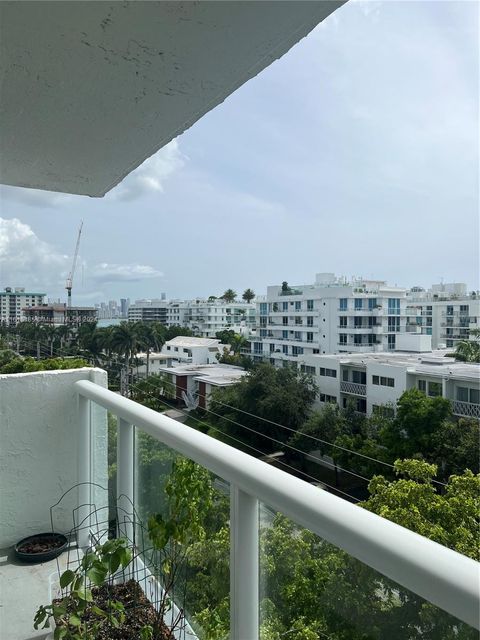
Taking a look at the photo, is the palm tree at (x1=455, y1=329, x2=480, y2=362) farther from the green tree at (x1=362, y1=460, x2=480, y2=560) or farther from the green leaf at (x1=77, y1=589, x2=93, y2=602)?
the green leaf at (x1=77, y1=589, x2=93, y2=602)

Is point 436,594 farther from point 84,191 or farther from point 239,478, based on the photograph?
point 84,191

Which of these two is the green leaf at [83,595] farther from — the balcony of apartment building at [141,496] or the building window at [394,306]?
the building window at [394,306]

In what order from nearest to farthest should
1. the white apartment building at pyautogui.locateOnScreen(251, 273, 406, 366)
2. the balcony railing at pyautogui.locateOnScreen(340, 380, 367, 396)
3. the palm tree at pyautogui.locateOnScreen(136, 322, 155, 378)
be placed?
the balcony railing at pyautogui.locateOnScreen(340, 380, 367, 396) → the white apartment building at pyautogui.locateOnScreen(251, 273, 406, 366) → the palm tree at pyautogui.locateOnScreen(136, 322, 155, 378)

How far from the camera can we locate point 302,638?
711mm

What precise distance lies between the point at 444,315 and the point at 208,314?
2544cm

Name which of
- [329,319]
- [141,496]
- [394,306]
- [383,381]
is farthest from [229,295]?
[141,496]

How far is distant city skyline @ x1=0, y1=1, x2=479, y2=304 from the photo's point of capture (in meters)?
4.25

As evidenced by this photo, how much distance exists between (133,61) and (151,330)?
2572cm

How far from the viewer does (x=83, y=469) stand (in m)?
1.94

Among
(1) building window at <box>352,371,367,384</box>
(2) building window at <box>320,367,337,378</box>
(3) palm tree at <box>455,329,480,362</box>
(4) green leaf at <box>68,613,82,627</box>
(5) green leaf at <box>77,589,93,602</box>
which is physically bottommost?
(2) building window at <box>320,367,337,378</box>

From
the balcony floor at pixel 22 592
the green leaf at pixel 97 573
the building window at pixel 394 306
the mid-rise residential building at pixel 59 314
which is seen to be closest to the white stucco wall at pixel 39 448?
the balcony floor at pixel 22 592

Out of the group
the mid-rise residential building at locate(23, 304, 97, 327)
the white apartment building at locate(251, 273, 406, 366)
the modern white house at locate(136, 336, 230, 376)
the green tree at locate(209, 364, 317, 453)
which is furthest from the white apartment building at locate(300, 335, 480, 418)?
the mid-rise residential building at locate(23, 304, 97, 327)

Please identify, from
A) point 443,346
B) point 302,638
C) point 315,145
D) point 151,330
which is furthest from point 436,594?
point 151,330

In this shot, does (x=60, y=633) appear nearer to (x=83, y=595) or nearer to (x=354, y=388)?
(x=83, y=595)
